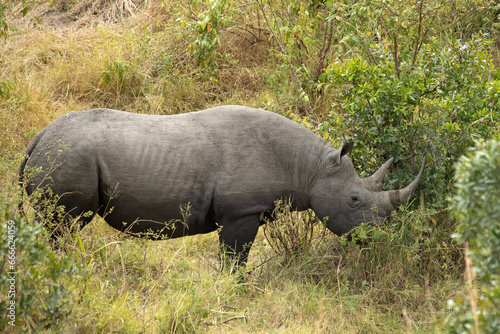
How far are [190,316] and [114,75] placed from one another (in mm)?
5889

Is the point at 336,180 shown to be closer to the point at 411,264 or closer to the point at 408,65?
the point at 411,264

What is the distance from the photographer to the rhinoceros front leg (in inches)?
208

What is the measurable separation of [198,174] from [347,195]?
4.70 feet

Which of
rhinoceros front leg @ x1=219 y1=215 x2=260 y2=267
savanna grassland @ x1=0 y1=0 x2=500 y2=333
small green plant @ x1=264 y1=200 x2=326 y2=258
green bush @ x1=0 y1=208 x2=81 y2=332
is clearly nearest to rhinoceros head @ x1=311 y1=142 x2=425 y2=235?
savanna grassland @ x1=0 y1=0 x2=500 y2=333

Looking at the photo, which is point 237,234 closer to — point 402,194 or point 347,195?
point 347,195

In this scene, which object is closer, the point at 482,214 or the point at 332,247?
the point at 482,214

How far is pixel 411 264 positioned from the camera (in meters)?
5.32

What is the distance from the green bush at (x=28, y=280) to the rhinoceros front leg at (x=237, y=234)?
1.96 meters

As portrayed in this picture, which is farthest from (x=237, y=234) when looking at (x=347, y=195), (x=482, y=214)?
(x=482, y=214)

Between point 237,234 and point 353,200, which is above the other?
point 353,200

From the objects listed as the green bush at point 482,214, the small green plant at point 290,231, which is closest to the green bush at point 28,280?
the green bush at point 482,214

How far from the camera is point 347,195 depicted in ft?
17.8

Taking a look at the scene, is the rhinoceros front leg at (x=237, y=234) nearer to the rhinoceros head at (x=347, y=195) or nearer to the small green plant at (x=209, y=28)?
the rhinoceros head at (x=347, y=195)

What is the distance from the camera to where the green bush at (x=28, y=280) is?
322cm
